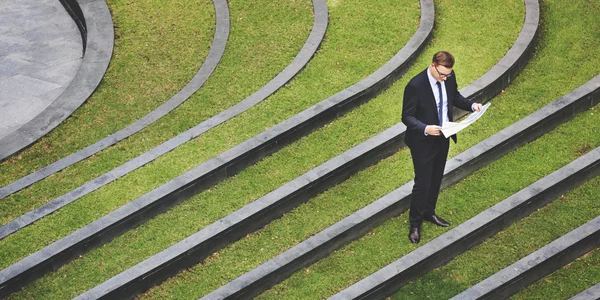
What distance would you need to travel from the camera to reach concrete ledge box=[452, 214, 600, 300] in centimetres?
1019

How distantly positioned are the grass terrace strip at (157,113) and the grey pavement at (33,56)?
1.28m

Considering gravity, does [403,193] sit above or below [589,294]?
above

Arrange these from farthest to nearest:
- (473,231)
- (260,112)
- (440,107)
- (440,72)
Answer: (260,112) → (473,231) → (440,107) → (440,72)

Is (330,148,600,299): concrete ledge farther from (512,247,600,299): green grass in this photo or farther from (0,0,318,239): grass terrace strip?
(0,0,318,239): grass terrace strip

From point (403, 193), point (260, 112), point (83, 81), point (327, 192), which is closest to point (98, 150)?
point (260, 112)

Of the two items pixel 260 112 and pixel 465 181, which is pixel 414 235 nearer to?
pixel 465 181

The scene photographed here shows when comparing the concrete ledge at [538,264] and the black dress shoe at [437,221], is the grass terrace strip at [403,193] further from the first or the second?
the concrete ledge at [538,264]

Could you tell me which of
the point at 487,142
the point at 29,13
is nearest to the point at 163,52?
the point at 29,13

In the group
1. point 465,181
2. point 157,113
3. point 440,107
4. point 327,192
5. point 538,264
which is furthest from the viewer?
point 157,113

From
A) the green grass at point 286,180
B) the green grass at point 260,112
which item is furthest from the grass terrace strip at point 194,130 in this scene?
the green grass at point 286,180

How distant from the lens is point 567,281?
34.3ft

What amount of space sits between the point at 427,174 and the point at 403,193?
883 mm

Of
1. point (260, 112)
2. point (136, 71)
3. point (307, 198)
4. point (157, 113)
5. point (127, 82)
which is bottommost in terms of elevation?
point (307, 198)

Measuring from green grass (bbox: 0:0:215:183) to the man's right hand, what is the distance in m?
5.18
